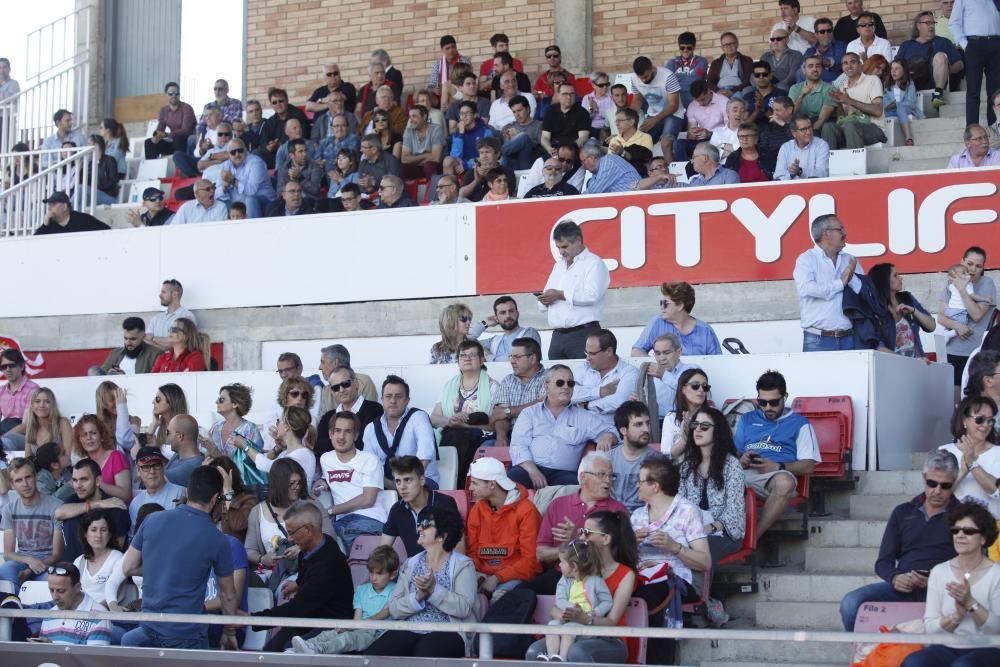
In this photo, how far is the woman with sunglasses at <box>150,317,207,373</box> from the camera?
1385cm

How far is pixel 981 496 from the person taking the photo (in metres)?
8.71

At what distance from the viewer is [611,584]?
26.5ft

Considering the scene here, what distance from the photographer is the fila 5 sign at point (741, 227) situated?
42.9 feet

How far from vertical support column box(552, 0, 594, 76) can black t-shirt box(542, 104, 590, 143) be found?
99.9 inches

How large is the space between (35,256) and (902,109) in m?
8.24

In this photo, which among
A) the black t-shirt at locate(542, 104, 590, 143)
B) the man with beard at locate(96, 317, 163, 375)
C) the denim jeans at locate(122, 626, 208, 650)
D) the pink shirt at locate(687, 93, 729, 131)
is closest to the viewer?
the denim jeans at locate(122, 626, 208, 650)

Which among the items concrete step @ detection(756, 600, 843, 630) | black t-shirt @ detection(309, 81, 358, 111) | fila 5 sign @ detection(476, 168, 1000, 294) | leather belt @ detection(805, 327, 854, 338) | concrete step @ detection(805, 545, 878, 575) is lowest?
concrete step @ detection(756, 600, 843, 630)

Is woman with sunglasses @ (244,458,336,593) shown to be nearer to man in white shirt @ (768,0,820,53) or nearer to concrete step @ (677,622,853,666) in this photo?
concrete step @ (677,622,853,666)

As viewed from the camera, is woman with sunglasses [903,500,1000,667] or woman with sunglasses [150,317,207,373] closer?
woman with sunglasses [903,500,1000,667]

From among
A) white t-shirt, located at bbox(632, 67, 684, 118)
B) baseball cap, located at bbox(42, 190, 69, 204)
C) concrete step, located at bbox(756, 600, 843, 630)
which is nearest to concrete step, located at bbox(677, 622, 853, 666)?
concrete step, located at bbox(756, 600, 843, 630)

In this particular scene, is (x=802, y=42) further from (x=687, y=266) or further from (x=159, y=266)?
(x=159, y=266)

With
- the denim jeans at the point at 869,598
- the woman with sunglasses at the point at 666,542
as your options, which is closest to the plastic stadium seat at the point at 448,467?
the woman with sunglasses at the point at 666,542

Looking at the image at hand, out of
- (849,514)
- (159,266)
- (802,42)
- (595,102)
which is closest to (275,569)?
(849,514)

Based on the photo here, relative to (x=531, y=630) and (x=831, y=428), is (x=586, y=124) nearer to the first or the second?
(x=831, y=428)
